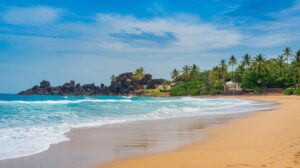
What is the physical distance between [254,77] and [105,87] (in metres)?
78.7

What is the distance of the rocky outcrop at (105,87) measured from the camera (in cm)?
14300

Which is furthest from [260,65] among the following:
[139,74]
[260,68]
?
[139,74]

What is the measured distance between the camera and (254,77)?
89.8m

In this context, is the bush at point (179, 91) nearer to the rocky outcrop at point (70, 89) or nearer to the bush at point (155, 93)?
the bush at point (155, 93)

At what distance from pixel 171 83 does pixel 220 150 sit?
12449 centimetres

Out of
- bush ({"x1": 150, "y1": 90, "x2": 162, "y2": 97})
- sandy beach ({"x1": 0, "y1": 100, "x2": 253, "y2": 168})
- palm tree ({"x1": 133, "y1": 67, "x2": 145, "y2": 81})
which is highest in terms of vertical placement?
palm tree ({"x1": 133, "y1": 67, "x2": 145, "y2": 81})

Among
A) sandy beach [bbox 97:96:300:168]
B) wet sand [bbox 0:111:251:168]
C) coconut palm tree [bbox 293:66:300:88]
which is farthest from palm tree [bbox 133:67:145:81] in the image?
sandy beach [bbox 97:96:300:168]

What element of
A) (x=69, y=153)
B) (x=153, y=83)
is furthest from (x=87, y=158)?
(x=153, y=83)

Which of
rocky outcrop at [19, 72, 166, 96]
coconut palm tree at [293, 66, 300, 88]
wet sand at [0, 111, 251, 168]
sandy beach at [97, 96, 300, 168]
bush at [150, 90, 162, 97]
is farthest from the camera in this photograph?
rocky outcrop at [19, 72, 166, 96]

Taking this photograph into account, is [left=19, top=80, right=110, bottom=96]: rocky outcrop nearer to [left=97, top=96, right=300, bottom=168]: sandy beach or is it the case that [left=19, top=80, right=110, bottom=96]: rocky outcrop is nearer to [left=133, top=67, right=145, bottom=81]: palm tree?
[left=133, top=67, right=145, bottom=81]: palm tree

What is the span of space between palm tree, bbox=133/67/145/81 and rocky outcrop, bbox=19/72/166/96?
115 centimetres

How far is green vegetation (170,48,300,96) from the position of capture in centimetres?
8431

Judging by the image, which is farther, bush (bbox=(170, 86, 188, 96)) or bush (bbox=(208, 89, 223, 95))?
bush (bbox=(170, 86, 188, 96))

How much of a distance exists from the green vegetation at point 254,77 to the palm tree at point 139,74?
30.0 m
